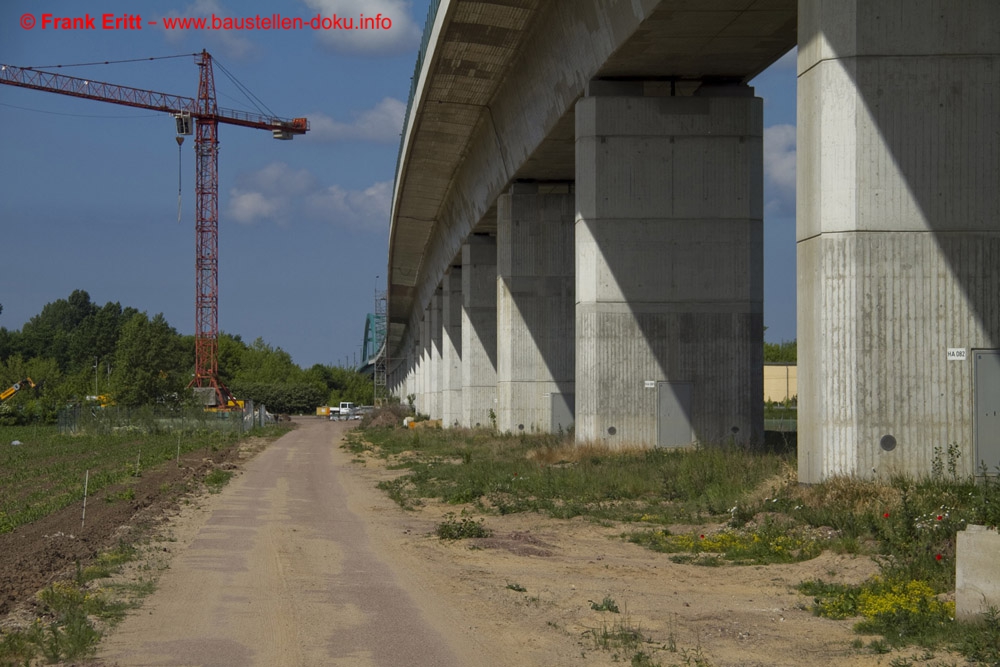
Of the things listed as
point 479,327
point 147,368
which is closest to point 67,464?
point 479,327

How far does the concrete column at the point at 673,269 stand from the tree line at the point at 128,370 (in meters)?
58.8

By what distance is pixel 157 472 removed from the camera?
2919 centimetres

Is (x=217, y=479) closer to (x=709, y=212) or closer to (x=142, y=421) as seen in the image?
(x=709, y=212)

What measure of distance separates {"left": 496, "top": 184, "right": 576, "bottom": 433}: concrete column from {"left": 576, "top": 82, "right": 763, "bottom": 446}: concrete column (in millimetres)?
12207

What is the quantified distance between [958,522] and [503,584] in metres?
4.45

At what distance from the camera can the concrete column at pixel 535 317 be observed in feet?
127

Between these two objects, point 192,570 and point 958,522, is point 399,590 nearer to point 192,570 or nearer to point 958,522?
point 192,570

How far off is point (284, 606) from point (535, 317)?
28.8m

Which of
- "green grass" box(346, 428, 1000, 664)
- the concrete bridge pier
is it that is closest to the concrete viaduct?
"green grass" box(346, 428, 1000, 664)

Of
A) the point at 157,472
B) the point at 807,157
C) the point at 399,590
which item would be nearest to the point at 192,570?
the point at 399,590

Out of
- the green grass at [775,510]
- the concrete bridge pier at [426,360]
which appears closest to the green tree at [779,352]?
the concrete bridge pier at [426,360]

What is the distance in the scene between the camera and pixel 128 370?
92.4 meters

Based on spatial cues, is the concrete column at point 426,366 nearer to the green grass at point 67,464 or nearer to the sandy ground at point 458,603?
the green grass at point 67,464

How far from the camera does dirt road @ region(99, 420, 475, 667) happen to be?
8695 mm
